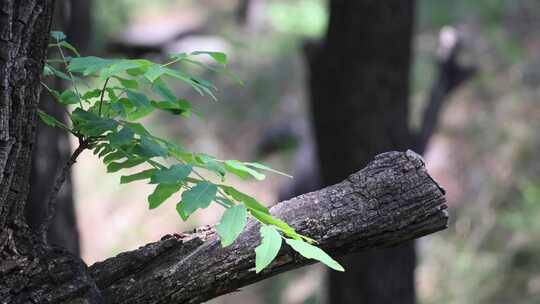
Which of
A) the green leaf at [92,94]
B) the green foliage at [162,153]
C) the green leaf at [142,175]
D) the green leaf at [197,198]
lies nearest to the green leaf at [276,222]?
the green foliage at [162,153]

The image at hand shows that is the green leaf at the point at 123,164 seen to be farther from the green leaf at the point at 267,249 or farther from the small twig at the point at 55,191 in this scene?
the green leaf at the point at 267,249

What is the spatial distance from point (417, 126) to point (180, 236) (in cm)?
702

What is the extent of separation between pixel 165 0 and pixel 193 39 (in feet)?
8.45

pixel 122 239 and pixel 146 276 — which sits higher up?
pixel 146 276

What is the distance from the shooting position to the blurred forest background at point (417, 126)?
298 inches

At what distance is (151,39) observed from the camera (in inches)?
569

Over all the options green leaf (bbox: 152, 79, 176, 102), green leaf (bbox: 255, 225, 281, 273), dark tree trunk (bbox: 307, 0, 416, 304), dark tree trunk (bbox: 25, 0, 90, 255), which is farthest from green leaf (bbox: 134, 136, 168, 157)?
dark tree trunk (bbox: 307, 0, 416, 304)

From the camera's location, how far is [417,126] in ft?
28.4

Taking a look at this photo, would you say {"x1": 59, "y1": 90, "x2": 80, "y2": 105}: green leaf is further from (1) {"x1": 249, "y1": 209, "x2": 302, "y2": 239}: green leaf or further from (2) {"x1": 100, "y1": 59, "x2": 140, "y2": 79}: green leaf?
(1) {"x1": 249, "y1": 209, "x2": 302, "y2": 239}: green leaf

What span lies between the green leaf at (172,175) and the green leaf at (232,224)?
0.14 meters

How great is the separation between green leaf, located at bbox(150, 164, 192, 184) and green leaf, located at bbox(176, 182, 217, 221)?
48mm

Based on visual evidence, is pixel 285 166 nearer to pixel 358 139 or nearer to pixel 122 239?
pixel 122 239

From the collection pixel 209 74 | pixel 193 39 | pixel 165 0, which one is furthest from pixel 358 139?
pixel 165 0

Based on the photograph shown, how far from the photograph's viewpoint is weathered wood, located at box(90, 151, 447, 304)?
1822 millimetres
